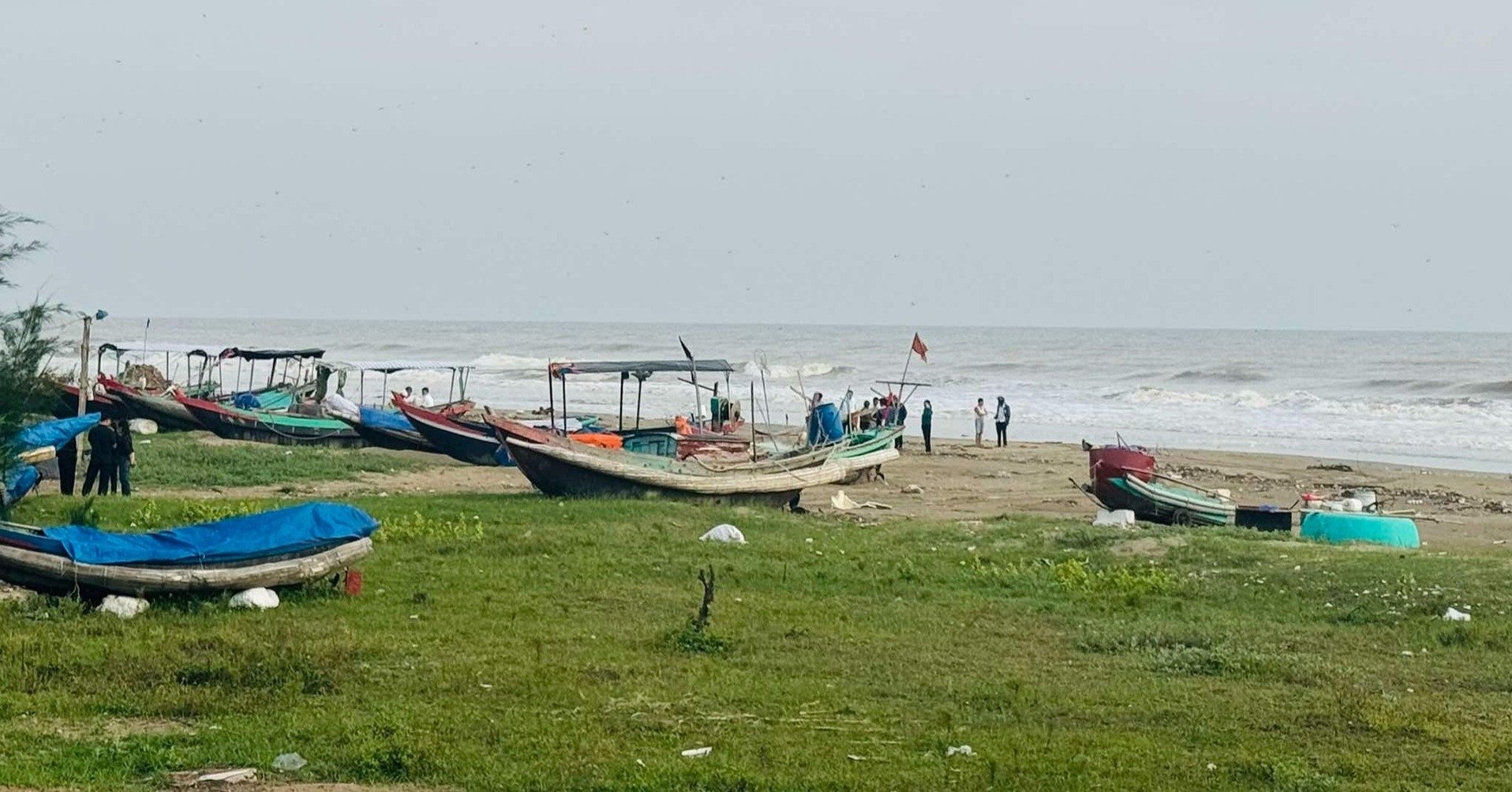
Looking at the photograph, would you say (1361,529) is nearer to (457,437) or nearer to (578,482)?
(578,482)

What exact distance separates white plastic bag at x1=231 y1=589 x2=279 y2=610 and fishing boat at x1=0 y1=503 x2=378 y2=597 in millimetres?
70

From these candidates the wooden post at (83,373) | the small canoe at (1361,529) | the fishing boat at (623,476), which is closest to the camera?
the small canoe at (1361,529)

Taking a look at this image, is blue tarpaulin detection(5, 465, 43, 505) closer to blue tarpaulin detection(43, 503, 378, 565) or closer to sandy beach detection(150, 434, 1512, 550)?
sandy beach detection(150, 434, 1512, 550)

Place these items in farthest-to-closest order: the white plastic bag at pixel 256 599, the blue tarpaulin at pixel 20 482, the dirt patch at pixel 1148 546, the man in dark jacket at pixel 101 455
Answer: the man in dark jacket at pixel 101 455, the blue tarpaulin at pixel 20 482, the dirt patch at pixel 1148 546, the white plastic bag at pixel 256 599

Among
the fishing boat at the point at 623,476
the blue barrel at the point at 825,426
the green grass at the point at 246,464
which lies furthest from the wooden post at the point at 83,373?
the blue barrel at the point at 825,426

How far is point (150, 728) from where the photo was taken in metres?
8.45

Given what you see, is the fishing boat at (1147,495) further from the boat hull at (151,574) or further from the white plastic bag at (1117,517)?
the boat hull at (151,574)

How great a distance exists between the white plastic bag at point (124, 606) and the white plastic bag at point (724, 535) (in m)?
6.43

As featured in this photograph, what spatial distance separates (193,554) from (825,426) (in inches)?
727

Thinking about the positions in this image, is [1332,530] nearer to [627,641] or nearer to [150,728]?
[627,641]

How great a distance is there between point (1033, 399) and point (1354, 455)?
20.7 meters

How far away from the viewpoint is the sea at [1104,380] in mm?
43500

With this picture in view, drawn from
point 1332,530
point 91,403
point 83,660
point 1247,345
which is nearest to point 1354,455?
point 1332,530

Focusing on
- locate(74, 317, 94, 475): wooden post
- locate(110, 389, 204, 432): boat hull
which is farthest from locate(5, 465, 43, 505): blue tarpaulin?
locate(110, 389, 204, 432): boat hull
